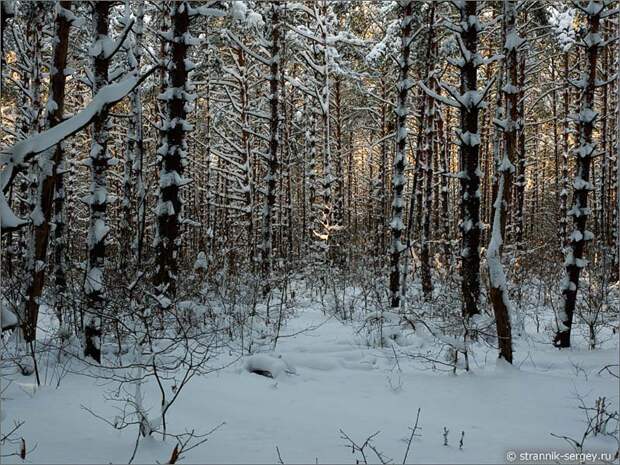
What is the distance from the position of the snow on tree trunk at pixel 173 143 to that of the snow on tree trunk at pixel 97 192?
1708mm

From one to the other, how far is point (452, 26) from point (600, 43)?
1954 mm

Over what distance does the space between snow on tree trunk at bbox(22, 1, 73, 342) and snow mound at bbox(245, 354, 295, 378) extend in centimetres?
259

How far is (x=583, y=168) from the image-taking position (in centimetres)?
659

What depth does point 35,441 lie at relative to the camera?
3389mm

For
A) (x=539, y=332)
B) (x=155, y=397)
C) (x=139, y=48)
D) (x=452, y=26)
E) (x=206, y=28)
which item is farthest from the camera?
(x=206, y=28)

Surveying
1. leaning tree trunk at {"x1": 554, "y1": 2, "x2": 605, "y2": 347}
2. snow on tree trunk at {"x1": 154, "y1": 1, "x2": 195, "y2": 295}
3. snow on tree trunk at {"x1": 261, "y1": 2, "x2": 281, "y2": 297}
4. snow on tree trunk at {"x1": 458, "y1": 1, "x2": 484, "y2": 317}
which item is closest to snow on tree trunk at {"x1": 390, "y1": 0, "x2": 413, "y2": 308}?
snow on tree trunk at {"x1": 458, "y1": 1, "x2": 484, "y2": 317}

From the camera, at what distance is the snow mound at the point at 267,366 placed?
5.40 meters

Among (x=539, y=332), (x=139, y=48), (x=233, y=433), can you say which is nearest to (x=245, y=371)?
(x=233, y=433)

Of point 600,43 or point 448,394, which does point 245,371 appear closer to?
point 448,394

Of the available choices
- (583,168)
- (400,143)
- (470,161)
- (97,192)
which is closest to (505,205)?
(470,161)

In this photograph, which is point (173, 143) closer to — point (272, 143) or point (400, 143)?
point (272, 143)

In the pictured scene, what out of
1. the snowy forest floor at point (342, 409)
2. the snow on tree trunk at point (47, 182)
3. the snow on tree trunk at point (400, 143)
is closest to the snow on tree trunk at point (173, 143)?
the snow on tree trunk at point (47, 182)

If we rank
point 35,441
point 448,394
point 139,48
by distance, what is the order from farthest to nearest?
point 139,48
point 448,394
point 35,441

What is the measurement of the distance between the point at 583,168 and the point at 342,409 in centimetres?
485
